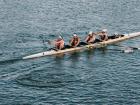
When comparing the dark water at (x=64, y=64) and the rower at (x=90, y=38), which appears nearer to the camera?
the dark water at (x=64, y=64)

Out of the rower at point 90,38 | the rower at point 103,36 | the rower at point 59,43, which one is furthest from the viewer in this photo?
the rower at point 103,36

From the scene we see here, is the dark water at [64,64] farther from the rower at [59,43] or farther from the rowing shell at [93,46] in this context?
the rower at [59,43]

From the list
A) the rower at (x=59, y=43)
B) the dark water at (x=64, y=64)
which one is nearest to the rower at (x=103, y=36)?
the dark water at (x=64, y=64)

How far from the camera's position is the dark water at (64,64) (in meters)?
53.9

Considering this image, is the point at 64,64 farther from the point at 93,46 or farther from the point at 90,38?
the point at 90,38

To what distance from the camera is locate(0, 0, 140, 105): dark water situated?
53938 mm

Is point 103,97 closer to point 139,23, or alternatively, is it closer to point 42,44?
point 42,44

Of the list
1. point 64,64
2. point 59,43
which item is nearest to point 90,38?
point 59,43

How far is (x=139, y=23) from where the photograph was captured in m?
92.2

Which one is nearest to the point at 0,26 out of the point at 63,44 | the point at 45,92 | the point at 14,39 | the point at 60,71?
the point at 14,39

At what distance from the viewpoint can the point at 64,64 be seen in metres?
64.8

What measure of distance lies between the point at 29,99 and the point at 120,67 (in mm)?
17860

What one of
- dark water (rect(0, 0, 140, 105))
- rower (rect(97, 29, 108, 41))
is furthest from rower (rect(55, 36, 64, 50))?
rower (rect(97, 29, 108, 41))

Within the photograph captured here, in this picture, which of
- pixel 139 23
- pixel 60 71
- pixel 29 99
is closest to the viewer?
pixel 29 99
